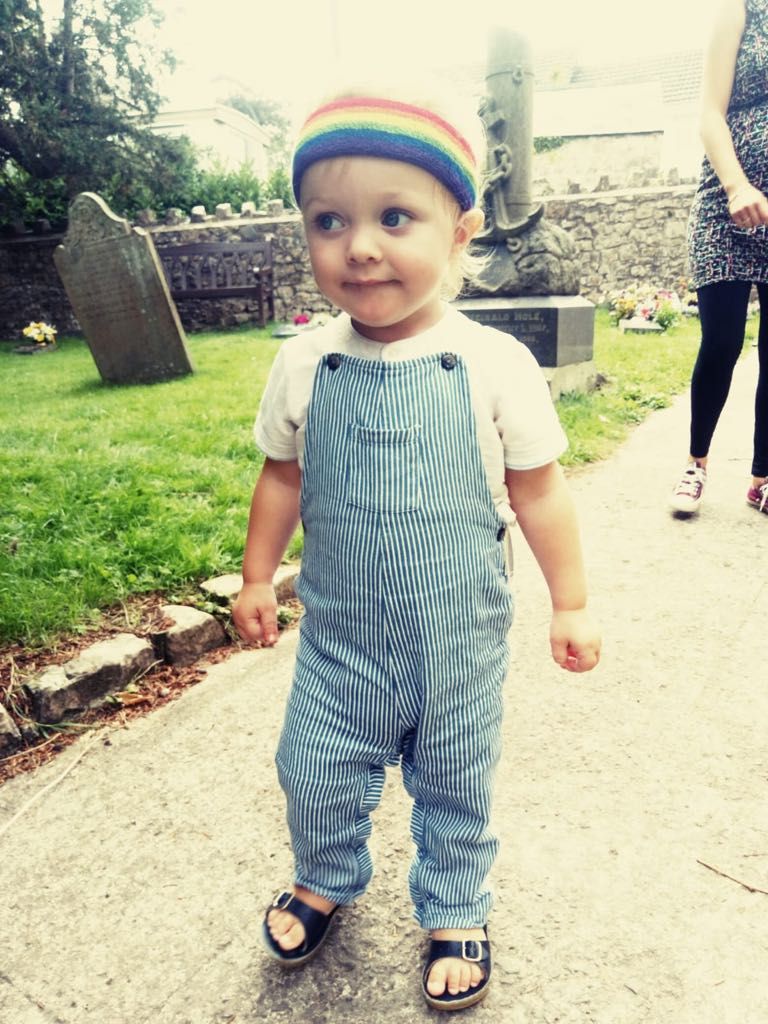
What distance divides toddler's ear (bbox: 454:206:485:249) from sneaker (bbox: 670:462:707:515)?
93.0 inches

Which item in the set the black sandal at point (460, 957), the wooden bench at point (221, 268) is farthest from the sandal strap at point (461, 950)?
the wooden bench at point (221, 268)

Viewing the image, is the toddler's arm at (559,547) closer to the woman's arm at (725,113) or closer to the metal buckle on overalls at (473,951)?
the metal buckle on overalls at (473,951)

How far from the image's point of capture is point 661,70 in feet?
97.4

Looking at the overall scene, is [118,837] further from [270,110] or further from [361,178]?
[270,110]

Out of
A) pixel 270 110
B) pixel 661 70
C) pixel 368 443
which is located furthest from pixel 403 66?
pixel 270 110

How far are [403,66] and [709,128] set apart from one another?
7.12 ft

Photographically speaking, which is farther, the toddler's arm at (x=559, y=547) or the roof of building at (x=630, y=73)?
the roof of building at (x=630, y=73)

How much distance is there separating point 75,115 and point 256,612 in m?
18.5

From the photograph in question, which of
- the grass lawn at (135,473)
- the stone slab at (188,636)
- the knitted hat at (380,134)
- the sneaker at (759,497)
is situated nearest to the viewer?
the knitted hat at (380,134)

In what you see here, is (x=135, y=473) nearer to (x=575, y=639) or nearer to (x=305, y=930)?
(x=305, y=930)

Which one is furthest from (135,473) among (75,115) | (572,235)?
Result: (75,115)

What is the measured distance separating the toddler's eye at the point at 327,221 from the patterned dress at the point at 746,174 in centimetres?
223

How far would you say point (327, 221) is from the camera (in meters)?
1.24

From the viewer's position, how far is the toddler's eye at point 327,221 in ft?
4.03
